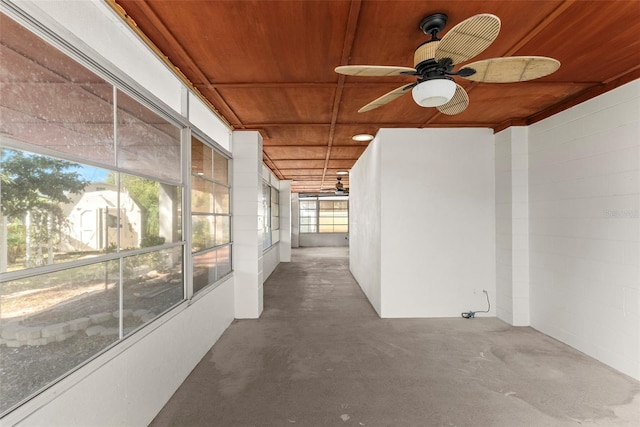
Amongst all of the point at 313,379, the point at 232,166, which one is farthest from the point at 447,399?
the point at 232,166

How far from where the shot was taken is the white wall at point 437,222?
14.5 feet

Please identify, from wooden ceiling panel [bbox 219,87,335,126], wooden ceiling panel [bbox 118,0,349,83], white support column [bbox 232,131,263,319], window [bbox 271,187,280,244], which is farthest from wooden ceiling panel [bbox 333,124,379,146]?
window [bbox 271,187,280,244]

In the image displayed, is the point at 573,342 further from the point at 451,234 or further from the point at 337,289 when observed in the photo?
the point at 337,289

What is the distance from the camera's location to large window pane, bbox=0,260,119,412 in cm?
125

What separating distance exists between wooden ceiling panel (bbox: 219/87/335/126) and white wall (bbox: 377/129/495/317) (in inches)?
50.3

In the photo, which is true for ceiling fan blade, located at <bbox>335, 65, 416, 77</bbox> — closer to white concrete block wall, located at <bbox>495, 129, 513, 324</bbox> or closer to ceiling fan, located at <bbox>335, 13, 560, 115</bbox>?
ceiling fan, located at <bbox>335, 13, 560, 115</bbox>

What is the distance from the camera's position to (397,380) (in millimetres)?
2701

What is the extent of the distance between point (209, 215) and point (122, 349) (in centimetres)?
189

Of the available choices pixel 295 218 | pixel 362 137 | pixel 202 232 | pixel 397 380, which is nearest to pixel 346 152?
pixel 362 137

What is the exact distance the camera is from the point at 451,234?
4434mm

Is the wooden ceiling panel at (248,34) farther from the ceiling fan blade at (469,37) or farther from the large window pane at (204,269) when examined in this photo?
the large window pane at (204,269)

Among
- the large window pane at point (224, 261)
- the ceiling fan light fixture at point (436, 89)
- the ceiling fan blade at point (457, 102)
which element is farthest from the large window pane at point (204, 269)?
the ceiling fan blade at point (457, 102)

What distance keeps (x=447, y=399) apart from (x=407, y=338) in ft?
4.03

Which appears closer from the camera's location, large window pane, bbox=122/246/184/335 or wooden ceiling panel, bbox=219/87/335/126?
large window pane, bbox=122/246/184/335
